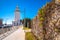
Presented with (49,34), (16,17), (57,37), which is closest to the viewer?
(57,37)

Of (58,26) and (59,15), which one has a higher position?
(59,15)

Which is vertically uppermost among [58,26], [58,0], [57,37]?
[58,0]

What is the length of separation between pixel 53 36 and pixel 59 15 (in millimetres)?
708

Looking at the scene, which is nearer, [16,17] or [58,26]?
[58,26]

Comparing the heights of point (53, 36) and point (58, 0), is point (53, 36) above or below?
below

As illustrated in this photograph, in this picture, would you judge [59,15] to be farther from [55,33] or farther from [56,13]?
[55,33]

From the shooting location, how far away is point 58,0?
521 cm

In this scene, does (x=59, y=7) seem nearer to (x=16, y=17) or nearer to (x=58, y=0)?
(x=58, y=0)

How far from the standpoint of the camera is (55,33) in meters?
5.02

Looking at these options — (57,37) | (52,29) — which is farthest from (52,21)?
(57,37)

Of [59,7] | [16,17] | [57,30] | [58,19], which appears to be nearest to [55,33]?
[57,30]

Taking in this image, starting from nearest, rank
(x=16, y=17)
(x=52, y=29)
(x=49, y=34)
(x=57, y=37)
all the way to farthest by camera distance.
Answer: (x=57, y=37), (x=52, y=29), (x=49, y=34), (x=16, y=17)

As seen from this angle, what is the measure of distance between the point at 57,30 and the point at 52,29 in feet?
1.07

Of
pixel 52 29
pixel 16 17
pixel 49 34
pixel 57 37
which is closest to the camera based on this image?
pixel 57 37
